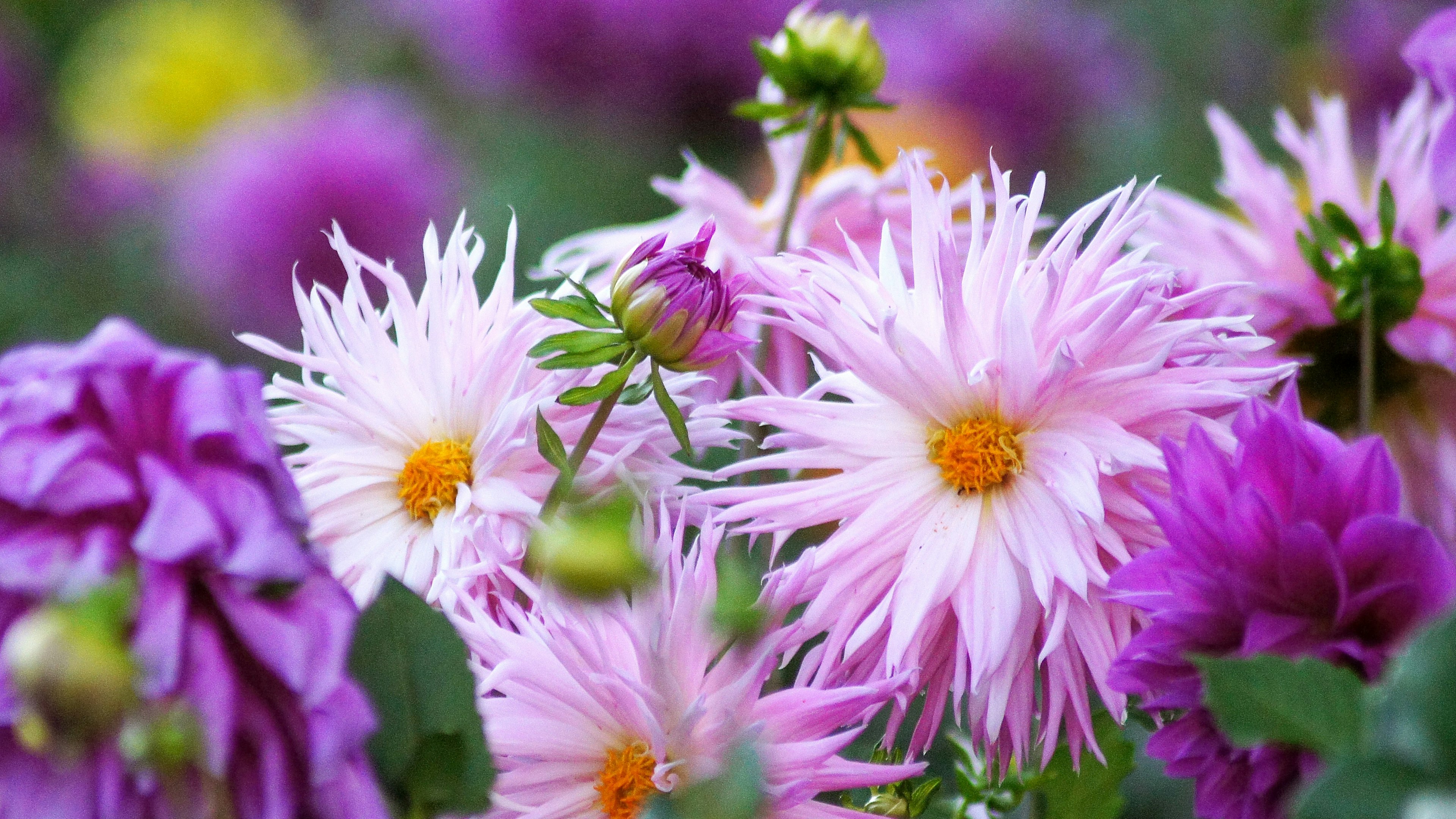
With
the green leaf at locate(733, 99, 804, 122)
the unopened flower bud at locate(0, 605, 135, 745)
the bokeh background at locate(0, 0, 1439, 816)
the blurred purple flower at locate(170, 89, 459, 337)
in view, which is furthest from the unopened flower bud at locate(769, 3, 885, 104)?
the blurred purple flower at locate(170, 89, 459, 337)

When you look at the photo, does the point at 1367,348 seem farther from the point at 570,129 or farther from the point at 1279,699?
the point at 570,129

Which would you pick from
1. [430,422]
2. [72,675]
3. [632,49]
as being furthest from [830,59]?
[632,49]

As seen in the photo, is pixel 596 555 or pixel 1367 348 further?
pixel 1367 348

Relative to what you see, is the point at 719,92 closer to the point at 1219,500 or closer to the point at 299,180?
the point at 299,180

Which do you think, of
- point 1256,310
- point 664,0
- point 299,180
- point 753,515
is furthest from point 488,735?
point 299,180

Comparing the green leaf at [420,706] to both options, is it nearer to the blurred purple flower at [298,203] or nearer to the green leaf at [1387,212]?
the green leaf at [1387,212]
